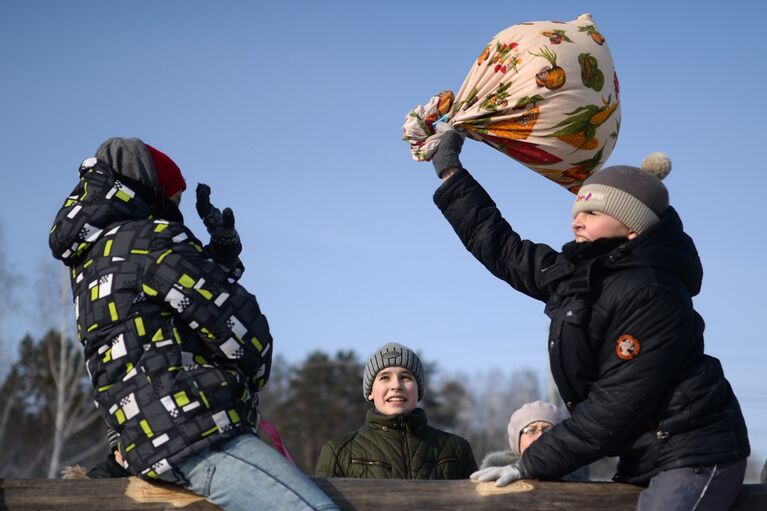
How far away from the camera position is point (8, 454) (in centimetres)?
3259

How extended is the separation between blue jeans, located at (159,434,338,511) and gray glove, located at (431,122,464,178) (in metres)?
1.50

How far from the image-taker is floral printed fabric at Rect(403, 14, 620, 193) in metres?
3.98

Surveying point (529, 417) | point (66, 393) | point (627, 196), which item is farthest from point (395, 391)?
point (66, 393)

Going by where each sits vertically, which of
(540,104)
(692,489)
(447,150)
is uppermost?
(540,104)

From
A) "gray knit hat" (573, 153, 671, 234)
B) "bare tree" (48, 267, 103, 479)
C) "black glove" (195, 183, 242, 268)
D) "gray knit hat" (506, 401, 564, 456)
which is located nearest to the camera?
"gray knit hat" (573, 153, 671, 234)

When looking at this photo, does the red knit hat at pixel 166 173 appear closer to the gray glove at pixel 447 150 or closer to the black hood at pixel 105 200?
the black hood at pixel 105 200

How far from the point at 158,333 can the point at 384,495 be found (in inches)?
37.6

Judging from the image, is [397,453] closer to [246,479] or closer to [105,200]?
[246,479]

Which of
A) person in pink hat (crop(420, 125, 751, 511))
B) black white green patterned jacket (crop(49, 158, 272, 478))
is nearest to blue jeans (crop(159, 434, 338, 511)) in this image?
black white green patterned jacket (crop(49, 158, 272, 478))

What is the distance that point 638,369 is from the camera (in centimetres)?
329

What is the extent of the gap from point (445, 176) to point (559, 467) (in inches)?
51.3

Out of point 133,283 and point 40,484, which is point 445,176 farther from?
point 40,484

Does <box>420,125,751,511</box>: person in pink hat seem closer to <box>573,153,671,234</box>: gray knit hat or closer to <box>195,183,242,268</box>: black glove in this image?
<box>573,153,671,234</box>: gray knit hat

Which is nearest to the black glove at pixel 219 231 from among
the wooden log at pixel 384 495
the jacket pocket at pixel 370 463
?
the wooden log at pixel 384 495
